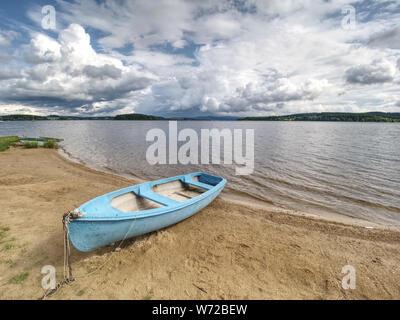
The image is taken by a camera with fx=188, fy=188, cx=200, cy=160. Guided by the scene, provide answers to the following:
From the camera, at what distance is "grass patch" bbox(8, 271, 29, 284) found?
4793 mm

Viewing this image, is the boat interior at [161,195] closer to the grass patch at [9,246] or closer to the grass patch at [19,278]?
the grass patch at [9,246]

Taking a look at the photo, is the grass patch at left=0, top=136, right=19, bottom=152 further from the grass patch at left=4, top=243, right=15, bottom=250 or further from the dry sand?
the grass patch at left=4, top=243, right=15, bottom=250

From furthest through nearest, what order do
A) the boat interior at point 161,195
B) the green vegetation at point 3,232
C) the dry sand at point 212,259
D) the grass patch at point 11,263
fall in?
the boat interior at point 161,195 < the green vegetation at point 3,232 < the grass patch at point 11,263 < the dry sand at point 212,259

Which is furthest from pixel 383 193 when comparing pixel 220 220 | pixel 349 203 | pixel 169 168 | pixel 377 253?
pixel 169 168

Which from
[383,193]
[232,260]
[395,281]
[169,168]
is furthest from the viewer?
[169,168]

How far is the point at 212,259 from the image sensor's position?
6254mm

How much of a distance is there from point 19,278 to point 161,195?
486 cm

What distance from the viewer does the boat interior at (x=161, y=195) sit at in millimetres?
8039

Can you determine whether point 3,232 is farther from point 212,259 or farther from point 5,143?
point 5,143

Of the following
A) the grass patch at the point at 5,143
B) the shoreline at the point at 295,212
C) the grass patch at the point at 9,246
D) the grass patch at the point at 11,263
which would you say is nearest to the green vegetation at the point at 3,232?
the grass patch at the point at 9,246

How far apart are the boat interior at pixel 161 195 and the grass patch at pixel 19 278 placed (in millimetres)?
3144
